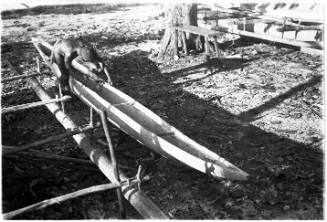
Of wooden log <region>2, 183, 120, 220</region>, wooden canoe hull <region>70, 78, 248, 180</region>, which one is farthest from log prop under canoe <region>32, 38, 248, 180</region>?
wooden log <region>2, 183, 120, 220</region>

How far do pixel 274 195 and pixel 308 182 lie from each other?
2.56ft

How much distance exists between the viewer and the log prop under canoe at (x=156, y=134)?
18.9ft

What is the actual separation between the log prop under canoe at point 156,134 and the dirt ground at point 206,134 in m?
0.45

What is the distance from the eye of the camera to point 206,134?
800cm

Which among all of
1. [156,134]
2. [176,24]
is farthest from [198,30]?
[156,134]

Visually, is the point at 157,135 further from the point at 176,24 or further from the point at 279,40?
the point at 279,40

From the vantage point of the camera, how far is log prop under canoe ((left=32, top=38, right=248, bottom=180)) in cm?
575

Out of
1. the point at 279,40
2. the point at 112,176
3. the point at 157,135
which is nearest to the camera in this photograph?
the point at 112,176

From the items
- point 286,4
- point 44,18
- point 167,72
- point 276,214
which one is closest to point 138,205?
point 276,214

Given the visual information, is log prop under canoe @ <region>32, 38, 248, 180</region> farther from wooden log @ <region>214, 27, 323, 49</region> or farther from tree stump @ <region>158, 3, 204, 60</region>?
wooden log @ <region>214, 27, 323, 49</region>

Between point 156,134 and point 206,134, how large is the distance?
5.08ft

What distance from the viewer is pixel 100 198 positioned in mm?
5898

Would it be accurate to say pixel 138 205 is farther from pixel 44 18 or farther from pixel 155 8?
pixel 155 8

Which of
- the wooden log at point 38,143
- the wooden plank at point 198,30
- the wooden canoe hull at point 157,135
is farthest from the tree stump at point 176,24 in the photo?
the wooden log at point 38,143
